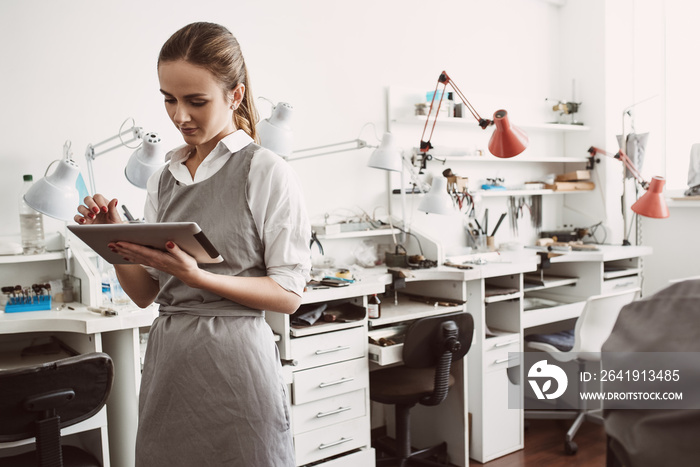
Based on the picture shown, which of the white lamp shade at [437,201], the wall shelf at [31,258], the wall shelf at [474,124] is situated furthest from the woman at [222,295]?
the wall shelf at [474,124]

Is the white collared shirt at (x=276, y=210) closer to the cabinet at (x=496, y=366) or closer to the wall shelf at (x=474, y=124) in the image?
the cabinet at (x=496, y=366)

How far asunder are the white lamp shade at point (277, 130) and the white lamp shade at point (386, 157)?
498 millimetres

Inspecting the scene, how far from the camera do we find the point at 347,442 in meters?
2.48

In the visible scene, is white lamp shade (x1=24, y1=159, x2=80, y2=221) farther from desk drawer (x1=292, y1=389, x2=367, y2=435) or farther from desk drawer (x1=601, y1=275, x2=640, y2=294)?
desk drawer (x1=601, y1=275, x2=640, y2=294)

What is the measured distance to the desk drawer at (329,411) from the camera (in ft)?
7.72

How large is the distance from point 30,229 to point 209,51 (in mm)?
1665

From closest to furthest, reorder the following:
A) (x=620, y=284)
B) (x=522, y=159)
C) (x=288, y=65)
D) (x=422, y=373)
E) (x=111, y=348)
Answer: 1. (x=111, y=348)
2. (x=422, y=373)
3. (x=288, y=65)
4. (x=620, y=284)
5. (x=522, y=159)

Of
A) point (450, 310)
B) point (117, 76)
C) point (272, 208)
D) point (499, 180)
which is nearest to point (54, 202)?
point (117, 76)

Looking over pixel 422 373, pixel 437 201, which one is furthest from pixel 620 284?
pixel 422 373

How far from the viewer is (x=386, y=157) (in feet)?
9.21

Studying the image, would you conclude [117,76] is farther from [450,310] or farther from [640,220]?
[640,220]

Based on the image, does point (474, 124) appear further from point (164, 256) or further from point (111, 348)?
point (164, 256)

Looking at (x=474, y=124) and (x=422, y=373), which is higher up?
(x=474, y=124)

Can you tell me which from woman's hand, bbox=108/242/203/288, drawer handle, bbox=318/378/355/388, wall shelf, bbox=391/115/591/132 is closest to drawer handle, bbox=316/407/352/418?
drawer handle, bbox=318/378/355/388
